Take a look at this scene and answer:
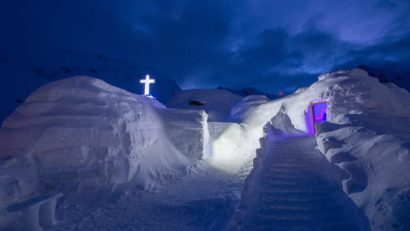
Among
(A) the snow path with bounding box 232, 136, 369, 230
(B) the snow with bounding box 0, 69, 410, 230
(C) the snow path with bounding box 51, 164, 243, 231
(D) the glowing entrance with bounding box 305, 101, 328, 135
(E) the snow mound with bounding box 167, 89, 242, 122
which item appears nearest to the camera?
(A) the snow path with bounding box 232, 136, 369, 230

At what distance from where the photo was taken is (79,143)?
961cm

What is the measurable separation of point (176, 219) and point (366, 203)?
448 cm

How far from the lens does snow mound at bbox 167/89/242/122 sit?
2918 cm

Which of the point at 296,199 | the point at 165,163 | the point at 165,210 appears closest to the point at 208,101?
the point at 165,163

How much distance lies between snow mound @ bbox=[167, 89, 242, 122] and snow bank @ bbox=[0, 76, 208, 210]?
15472 mm

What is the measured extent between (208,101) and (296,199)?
25.4m

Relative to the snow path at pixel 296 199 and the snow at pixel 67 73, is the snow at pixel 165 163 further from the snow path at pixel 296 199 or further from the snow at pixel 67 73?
the snow at pixel 67 73

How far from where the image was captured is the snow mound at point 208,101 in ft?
95.7

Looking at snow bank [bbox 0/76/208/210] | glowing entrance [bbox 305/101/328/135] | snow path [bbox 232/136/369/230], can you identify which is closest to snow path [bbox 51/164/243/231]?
snow path [bbox 232/136/369/230]

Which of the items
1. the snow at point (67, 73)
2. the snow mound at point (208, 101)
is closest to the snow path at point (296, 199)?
the snow mound at point (208, 101)

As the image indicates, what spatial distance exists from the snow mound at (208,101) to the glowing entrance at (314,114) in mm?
9773

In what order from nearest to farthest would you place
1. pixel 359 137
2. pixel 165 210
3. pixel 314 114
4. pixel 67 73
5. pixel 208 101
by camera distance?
pixel 359 137 → pixel 165 210 → pixel 314 114 → pixel 208 101 → pixel 67 73

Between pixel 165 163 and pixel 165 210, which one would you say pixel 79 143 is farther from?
pixel 165 163

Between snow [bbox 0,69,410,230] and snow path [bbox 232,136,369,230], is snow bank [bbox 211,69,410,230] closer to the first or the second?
snow [bbox 0,69,410,230]
